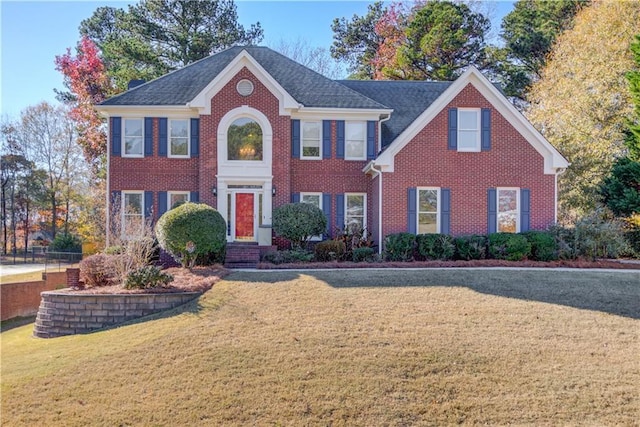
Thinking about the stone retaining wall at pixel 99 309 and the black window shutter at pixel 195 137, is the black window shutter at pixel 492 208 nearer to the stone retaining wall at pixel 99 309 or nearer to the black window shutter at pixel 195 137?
the stone retaining wall at pixel 99 309

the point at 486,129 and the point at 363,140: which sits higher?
the point at 486,129

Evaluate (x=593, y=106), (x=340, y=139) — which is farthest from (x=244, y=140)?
(x=593, y=106)

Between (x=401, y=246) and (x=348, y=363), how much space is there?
8152 mm

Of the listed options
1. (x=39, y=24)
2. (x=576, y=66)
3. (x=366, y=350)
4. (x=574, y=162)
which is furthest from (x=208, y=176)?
(x=576, y=66)

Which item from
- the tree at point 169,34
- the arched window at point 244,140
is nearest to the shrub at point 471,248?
the arched window at point 244,140

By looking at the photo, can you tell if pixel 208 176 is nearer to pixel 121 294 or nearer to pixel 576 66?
pixel 121 294

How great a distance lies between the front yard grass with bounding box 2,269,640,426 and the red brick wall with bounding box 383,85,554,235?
5859mm

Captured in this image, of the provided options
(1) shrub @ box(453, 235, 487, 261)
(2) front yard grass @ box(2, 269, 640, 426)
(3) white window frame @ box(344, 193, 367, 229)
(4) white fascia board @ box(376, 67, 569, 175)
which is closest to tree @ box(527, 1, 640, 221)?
(4) white fascia board @ box(376, 67, 569, 175)

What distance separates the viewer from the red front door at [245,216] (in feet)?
56.0

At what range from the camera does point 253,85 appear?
55.0 feet

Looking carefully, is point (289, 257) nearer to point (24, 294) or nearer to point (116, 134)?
point (116, 134)

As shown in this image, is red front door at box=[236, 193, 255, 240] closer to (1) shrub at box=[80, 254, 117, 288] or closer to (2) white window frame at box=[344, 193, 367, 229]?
(2) white window frame at box=[344, 193, 367, 229]

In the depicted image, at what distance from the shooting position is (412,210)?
15.9 metres

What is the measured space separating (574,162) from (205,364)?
67.8 feet
